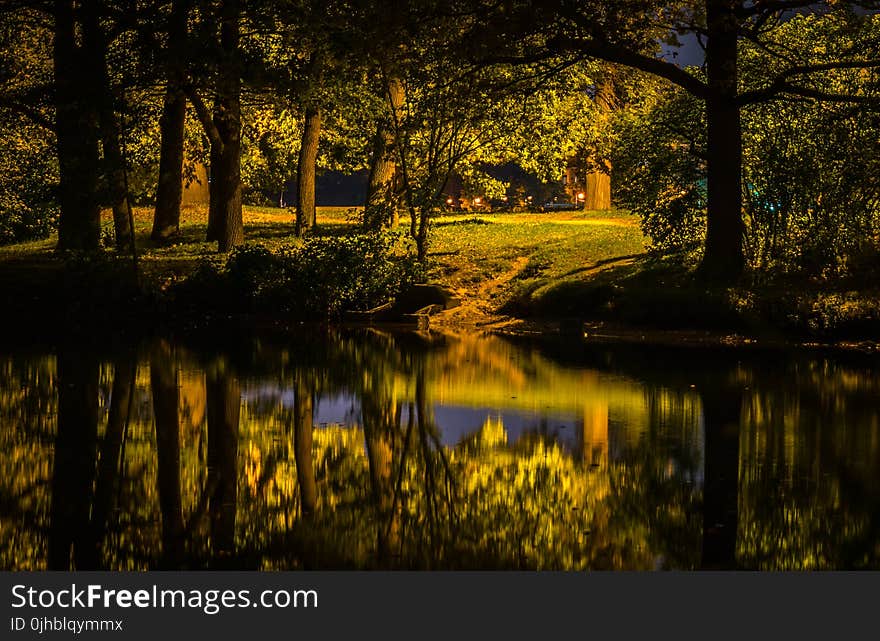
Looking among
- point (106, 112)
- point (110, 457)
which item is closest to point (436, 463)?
point (110, 457)

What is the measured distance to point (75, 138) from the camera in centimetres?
2906

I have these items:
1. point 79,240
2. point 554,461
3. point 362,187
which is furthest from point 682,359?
point 362,187

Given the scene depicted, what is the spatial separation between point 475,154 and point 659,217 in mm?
10228

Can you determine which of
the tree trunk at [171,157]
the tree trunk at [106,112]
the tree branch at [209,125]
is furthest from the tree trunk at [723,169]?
the tree branch at [209,125]

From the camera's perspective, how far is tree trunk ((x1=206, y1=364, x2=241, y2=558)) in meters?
9.45

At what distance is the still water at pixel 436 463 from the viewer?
9.03 meters

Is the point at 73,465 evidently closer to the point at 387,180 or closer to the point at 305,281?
the point at 305,281

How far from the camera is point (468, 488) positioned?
11.0 m

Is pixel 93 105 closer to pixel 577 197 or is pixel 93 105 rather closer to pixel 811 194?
pixel 811 194

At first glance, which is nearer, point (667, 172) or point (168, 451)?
point (168, 451)

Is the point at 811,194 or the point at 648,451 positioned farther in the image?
the point at 811,194

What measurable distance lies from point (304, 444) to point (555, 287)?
1455 centimetres

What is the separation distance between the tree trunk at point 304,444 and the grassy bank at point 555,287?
8.90 meters

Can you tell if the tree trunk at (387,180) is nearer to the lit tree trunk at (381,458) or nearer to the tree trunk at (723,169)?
the tree trunk at (723,169)
